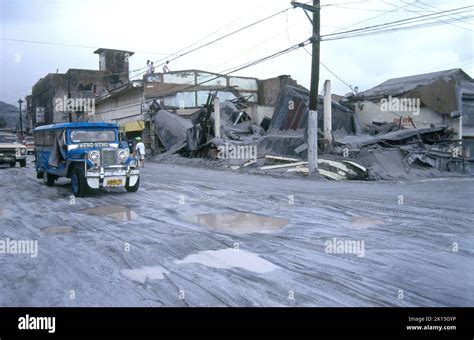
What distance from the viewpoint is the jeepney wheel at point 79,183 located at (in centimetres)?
1338

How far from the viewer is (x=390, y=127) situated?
26.2 m

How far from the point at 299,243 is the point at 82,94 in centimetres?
6040

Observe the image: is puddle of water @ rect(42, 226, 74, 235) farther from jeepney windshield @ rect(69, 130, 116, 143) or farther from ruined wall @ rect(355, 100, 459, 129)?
ruined wall @ rect(355, 100, 459, 129)

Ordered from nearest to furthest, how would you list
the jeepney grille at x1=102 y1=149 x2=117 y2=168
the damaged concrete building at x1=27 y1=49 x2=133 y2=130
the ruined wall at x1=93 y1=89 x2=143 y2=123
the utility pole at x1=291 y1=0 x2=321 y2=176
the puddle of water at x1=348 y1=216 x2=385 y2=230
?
1. the puddle of water at x1=348 y1=216 x2=385 y2=230
2. the jeepney grille at x1=102 y1=149 x2=117 y2=168
3. the utility pole at x1=291 y1=0 x2=321 y2=176
4. the ruined wall at x1=93 y1=89 x2=143 y2=123
5. the damaged concrete building at x1=27 y1=49 x2=133 y2=130

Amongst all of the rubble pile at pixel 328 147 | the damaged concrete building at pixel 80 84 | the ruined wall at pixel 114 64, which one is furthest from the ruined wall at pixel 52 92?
the rubble pile at pixel 328 147

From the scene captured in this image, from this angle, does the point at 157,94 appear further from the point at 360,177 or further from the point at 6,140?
the point at 360,177

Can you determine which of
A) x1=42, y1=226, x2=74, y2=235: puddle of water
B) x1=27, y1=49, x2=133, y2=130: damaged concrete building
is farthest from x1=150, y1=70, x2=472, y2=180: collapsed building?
x1=27, y1=49, x2=133, y2=130: damaged concrete building

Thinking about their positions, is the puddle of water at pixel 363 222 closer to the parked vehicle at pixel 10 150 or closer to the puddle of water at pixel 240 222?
the puddle of water at pixel 240 222

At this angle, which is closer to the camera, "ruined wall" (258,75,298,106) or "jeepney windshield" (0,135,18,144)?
"jeepney windshield" (0,135,18,144)

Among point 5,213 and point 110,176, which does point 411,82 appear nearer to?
point 110,176

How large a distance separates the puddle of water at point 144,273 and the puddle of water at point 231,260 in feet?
1.51

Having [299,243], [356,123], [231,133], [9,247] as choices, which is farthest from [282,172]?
[9,247]

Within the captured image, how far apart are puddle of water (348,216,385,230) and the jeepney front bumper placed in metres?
7.40

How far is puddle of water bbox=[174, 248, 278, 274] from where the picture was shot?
243 inches
